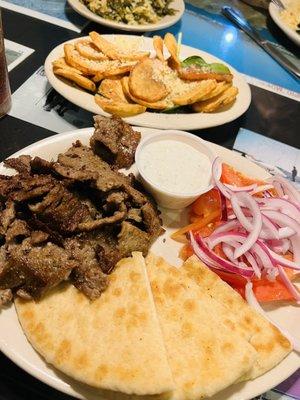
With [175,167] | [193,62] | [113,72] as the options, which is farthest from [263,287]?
[193,62]

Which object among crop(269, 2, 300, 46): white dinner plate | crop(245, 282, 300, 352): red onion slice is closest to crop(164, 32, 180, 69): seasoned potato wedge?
crop(269, 2, 300, 46): white dinner plate

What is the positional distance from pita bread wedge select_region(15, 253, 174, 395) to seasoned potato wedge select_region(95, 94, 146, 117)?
1234mm

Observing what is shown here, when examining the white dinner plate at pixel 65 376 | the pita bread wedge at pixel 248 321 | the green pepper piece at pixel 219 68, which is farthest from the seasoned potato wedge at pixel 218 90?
the white dinner plate at pixel 65 376

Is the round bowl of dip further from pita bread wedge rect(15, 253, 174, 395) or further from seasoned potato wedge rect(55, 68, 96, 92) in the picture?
seasoned potato wedge rect(55, 68, 96, 92)

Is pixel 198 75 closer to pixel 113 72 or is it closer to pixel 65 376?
pixel 113 72

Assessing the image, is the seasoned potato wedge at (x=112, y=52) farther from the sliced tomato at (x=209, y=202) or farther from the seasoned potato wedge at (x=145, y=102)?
the sliced tomato at (x=209, y=202)

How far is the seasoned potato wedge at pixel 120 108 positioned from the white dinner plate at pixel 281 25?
2.19m

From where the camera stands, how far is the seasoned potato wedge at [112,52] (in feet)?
10.6

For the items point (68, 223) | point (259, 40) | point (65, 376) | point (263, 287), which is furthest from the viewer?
point (259, 40)

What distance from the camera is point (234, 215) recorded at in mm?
2367

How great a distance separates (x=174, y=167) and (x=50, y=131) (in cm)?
106

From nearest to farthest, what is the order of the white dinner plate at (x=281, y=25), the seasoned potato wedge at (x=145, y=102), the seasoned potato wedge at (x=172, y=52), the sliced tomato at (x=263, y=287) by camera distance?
1. the sliced tomato at (x=263, y=287)
2. the seasoned potato wedge at (x=145, y=102)
3. the seasoned potato wedge at (x=172, y=52)
4. the white dinner plate at (x=281, y=25)

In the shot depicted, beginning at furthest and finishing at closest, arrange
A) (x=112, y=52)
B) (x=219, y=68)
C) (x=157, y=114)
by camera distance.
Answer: (x=219, y=68) → (x=112, y=52) → (x=157, y=114)

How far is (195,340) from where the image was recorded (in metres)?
1.73
